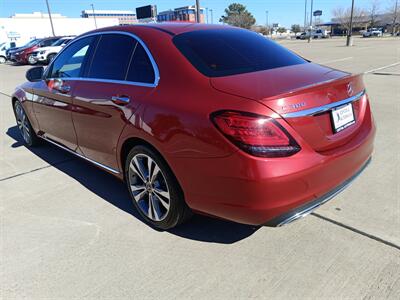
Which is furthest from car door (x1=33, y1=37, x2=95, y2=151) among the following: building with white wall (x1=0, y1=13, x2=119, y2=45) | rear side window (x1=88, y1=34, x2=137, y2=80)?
building with white wall (x1=0, y1=13, x2=119, y2=45)

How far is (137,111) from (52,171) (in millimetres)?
2216

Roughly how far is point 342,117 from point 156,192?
154 cm

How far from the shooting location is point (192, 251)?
2748 millimetres

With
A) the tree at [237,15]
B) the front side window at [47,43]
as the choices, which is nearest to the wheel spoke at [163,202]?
the front side window at [47,43]

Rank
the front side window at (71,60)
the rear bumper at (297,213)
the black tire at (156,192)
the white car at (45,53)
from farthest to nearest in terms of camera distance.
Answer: the white car at (45,53) < the front side window at (71,60) < the black tire at (156,192) < the rear bumper at (297,213)

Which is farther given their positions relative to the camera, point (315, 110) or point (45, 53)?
point (45, 53)

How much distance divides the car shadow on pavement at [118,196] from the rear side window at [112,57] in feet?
3.96

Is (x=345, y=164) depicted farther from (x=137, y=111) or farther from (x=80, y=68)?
(x=80, y=68)

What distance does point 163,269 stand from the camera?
2.57m

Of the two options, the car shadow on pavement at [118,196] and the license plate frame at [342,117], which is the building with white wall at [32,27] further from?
the license plate frame at [342,117]

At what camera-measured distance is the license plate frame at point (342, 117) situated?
247cm

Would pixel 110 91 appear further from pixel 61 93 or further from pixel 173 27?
pixel 61 93

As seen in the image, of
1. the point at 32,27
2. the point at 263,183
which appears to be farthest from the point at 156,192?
the point at 32,27

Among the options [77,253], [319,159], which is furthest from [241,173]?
[77,253]
